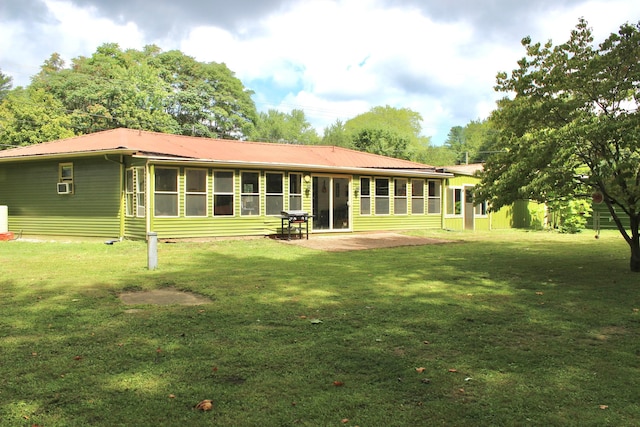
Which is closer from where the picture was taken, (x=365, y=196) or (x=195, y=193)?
(x=195, y=193)

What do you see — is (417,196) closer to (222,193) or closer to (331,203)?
(331,203)

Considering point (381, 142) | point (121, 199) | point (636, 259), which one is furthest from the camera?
point (381, 142)

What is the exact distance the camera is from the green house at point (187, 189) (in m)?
13.1

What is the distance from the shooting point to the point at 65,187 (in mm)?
14297

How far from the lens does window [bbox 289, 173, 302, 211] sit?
15.2 meters

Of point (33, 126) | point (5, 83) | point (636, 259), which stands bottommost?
point (636, 259)

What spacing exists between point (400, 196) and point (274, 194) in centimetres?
549

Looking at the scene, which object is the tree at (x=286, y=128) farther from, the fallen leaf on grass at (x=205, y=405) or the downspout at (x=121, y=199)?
the fallen leaf on grass at (x=205, y=405)

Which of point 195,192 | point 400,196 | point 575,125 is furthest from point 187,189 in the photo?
point 575,125

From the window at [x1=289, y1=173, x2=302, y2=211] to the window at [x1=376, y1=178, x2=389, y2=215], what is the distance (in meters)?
3.36

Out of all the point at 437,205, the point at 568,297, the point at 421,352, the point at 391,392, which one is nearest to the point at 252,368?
the point at 391,392

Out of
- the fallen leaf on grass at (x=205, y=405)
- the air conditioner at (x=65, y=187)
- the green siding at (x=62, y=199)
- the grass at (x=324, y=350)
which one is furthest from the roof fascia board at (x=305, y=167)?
the fallen leaf on grass at (x=205, y=405)

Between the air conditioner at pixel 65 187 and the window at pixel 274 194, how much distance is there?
20.1 feet

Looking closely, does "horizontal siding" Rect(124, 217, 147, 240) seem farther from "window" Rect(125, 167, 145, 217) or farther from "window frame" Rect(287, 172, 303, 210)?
"window frame" Rect(287, 172, 303, 210)
